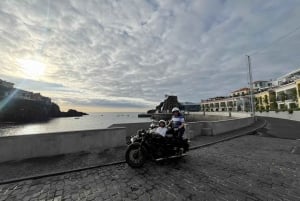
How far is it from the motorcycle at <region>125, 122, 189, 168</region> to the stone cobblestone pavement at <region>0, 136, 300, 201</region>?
277mm

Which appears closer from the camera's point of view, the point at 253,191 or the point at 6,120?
the point at 253,191

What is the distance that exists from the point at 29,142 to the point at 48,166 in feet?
4.50

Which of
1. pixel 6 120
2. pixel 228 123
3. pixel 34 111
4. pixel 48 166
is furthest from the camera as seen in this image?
pixel 34 111

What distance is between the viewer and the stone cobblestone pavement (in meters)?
2.99

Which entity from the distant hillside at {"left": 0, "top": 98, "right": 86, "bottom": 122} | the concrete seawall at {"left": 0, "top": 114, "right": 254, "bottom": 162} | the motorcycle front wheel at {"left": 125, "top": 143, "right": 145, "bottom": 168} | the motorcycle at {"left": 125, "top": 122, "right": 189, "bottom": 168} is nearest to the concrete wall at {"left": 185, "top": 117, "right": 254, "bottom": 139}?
the motorcycle at {"left": 125, "top": 122, "right": 189, "bottom": 168}

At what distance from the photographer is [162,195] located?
9.90 ft

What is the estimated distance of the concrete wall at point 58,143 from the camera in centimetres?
486

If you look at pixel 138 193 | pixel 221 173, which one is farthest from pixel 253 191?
pixel 138 193

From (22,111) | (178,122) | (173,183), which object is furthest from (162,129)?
(22,111)

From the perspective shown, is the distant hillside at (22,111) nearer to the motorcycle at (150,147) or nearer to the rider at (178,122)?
the motorcycle at (150,147)

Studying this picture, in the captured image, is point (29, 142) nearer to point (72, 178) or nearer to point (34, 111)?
point (72, 178)

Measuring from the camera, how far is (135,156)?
455 centimetres

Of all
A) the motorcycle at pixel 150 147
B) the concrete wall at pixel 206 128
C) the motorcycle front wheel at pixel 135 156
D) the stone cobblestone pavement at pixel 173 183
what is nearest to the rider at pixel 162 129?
the motorcycle at pixel 150 147

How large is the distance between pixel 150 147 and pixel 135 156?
53cm
